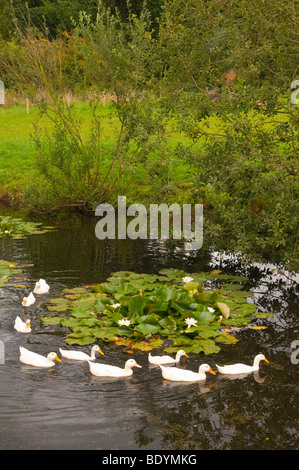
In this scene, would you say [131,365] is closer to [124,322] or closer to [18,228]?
[124,322]

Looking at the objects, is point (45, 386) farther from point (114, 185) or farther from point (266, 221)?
point (114, 185)

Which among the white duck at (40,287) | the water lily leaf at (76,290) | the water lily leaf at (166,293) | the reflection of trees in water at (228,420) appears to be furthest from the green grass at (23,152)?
the reflection of trees in water at (228,420)

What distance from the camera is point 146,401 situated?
6930mm

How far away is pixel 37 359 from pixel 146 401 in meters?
1.68

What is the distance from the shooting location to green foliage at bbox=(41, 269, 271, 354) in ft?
28.8

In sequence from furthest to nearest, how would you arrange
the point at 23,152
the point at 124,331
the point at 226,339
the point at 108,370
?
the point at 23,152 < the point at 124,331 < the point at 226,339 < the point at 108,370

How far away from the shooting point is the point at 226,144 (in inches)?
448

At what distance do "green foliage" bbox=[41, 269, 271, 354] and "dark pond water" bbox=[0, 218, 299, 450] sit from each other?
0.80 feet

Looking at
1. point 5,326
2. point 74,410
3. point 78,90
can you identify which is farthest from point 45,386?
point 78,90

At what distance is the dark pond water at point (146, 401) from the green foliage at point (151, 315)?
0.80 feet

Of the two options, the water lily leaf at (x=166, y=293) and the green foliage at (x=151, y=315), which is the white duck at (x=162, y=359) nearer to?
the green foliage at (x=151, y=315)

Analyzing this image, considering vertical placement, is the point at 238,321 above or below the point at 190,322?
below

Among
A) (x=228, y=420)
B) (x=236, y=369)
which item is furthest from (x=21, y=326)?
(x=228, y=420)

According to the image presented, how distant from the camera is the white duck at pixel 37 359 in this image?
7.79m
